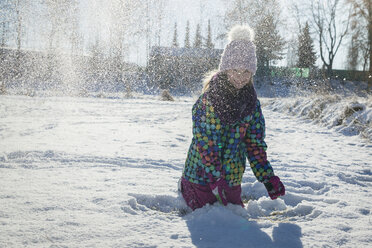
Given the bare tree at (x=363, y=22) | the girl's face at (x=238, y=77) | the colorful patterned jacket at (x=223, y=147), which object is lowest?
the colorful patterned jacket at (x=223, y=147)

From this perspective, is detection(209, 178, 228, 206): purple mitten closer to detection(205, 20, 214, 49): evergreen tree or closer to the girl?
the girl

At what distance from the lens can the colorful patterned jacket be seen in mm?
1448

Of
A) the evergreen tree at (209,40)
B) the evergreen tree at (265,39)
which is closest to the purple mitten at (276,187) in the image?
the evergreen tree at (265,39)

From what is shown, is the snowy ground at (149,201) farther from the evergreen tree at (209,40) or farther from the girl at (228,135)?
the evergreen tree at (209,40)

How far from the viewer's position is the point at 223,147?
153 centimetres

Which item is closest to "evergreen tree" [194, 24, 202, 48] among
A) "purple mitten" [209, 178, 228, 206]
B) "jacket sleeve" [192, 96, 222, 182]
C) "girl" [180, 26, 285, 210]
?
"girl" [180, 26, 285, 210]

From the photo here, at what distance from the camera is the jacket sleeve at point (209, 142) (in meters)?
1.44

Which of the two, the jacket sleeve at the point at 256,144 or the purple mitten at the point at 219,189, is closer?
the purple mitten at the point at 219,189

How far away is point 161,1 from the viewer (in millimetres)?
24484

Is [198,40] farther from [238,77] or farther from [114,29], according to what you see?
[238,77]

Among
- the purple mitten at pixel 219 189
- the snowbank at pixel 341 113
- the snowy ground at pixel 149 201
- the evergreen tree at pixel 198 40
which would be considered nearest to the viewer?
the snowy ground at pixel 149 201

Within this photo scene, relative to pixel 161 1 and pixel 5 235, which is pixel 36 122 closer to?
pixel 5 235

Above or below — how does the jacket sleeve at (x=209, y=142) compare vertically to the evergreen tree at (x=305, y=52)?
below

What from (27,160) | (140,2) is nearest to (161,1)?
(140,2)
